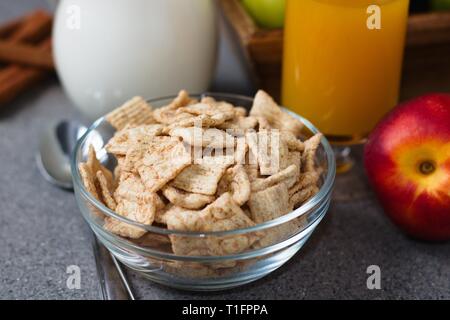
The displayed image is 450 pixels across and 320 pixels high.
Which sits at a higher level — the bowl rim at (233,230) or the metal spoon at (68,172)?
the bowl rim at (233,230)

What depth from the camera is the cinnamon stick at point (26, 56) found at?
43.3 inches

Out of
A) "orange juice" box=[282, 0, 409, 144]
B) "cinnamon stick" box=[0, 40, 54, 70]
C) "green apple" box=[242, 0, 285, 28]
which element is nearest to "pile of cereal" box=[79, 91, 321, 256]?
"orange juice" box=[282, 0, 409, 144]

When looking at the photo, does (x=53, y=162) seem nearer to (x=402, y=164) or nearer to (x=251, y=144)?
(x=251, y=144)

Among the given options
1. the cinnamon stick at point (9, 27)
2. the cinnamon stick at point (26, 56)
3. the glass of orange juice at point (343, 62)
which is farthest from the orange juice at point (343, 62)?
the cinnamon stick at point (9, 27)

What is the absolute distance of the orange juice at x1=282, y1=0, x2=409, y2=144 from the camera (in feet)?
2.48

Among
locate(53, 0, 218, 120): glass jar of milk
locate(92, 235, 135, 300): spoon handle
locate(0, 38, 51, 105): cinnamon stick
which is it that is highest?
locate(53, 0, 218, 120): glass jar of milk

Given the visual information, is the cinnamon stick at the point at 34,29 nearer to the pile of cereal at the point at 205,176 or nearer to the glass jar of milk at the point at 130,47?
the glass jar of milk at the point at 130,47

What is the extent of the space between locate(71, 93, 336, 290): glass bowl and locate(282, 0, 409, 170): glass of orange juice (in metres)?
0.20

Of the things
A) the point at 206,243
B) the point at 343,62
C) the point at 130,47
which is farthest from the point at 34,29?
the point at 206,243

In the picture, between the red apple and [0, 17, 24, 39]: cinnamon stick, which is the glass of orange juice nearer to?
the red apple

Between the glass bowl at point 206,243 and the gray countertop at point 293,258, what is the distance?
50mm

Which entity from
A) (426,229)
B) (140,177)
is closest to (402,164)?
(426,229)

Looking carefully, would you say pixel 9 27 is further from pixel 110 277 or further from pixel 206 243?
pixel 206 243

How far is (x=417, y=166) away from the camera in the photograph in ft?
2.34
